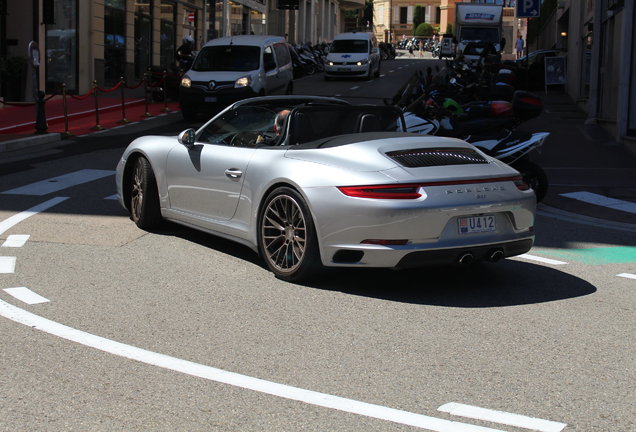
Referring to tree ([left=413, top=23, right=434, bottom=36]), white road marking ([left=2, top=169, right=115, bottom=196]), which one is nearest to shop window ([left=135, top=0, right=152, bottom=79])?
white road marking ([left=2, top=169, right=115, bottom=196])

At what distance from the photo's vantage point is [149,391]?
453 centimetres

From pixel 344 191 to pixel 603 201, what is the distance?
6520mm

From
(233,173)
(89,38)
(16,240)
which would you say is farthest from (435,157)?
(89,38)

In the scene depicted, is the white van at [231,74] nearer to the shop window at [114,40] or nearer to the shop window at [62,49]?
the shop window at [62,49]

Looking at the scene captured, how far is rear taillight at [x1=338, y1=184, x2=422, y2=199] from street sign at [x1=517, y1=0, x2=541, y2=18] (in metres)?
22.8

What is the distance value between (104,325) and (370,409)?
204cm

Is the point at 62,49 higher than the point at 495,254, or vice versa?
the point at 62,49

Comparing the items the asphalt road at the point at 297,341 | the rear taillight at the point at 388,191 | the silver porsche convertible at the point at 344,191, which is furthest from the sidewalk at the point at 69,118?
the rear taillight at the point at 388,191

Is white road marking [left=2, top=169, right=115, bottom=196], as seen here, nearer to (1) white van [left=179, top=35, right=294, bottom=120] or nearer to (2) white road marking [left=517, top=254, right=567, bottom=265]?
(2) white road marking [left=517, top=254, right=567, bottom=265]

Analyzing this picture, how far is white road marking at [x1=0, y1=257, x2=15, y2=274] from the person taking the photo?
720cm

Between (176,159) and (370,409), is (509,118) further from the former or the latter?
(370,409)

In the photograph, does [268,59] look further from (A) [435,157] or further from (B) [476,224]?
(B) [476,224]

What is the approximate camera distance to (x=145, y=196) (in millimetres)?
8688

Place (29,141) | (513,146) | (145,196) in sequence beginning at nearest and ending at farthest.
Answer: (145,196)
(513,146)
(29,141)
